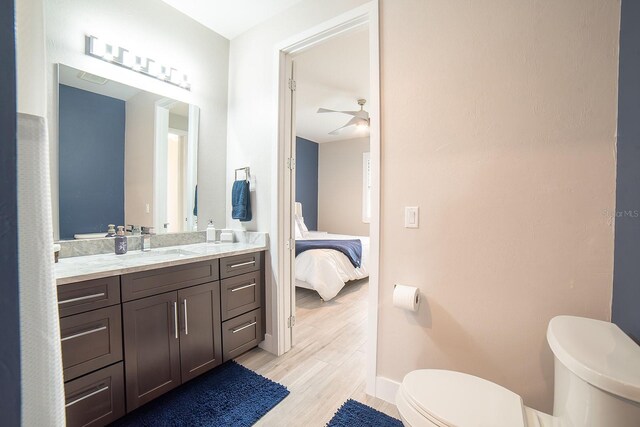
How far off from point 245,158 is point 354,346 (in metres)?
1.81

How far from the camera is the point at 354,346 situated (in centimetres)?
222

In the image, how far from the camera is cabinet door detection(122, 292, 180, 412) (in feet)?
4.50

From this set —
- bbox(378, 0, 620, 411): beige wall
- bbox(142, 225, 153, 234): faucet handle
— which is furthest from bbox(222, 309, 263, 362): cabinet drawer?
bbox(378, 0, 620, 411): beige wall

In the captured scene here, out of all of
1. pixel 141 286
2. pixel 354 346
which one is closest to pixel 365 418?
pixel 354 346

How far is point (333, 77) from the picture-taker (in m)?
3.04

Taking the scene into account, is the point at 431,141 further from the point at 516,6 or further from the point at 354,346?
the point at 354,346

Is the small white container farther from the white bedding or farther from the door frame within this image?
the white bedding

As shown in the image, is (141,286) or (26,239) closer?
(26,239)

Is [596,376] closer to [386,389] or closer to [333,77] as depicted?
[386,389]

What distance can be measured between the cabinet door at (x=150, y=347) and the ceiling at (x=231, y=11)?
206 centimetres

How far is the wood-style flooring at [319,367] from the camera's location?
150 cm

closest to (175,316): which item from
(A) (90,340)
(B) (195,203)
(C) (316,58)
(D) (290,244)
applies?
(A) (90,340)

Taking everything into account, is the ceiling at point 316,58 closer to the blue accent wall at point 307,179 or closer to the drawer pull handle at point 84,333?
the blue accent wall at point 307,179

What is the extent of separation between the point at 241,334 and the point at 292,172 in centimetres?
127
